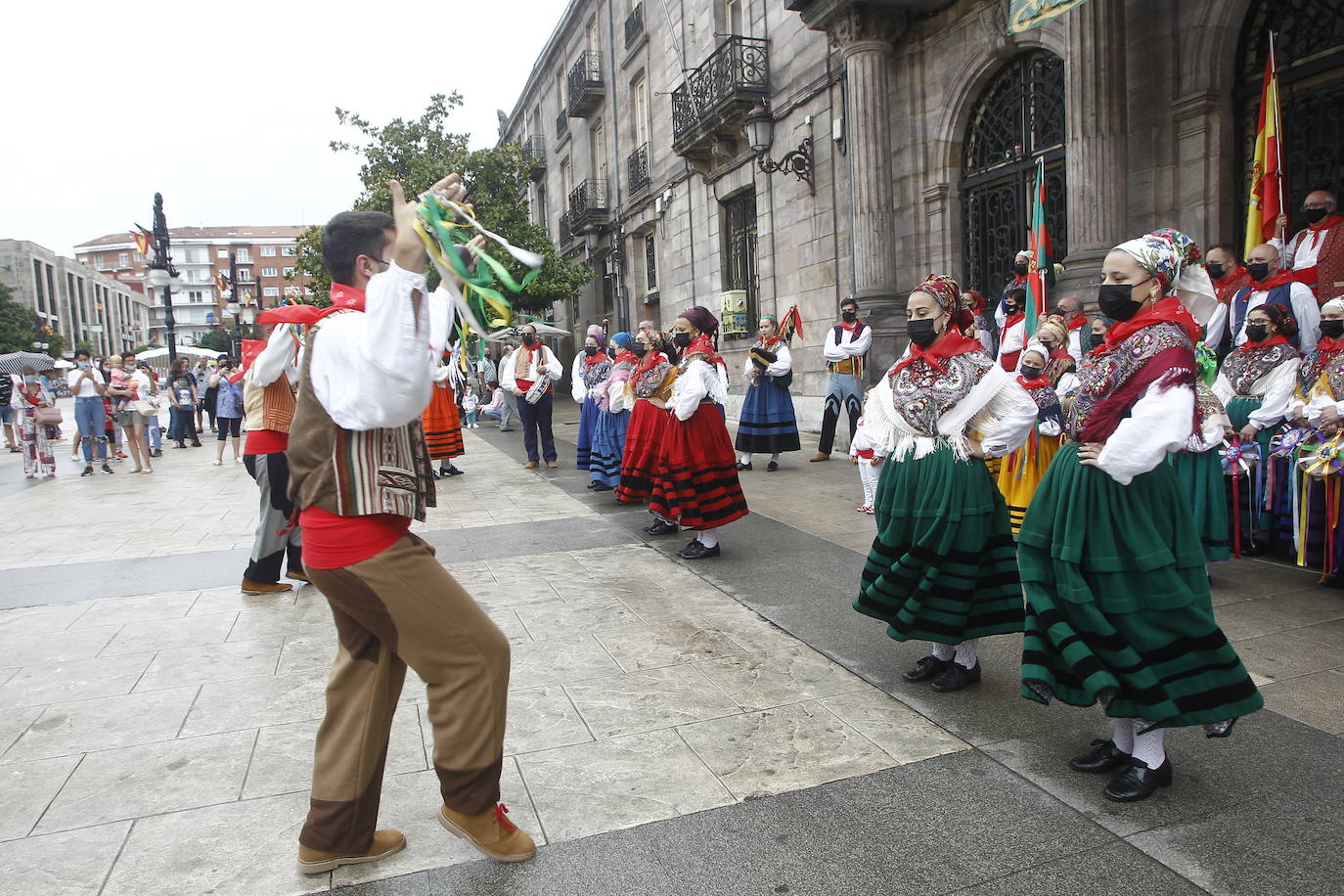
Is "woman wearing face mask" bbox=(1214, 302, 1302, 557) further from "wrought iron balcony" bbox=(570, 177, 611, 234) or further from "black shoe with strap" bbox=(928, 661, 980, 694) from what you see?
"wrought iron balcony" bbox=(570, 177, 611, 234)

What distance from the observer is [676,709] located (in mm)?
3641

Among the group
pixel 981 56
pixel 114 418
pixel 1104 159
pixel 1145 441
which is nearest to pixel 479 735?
pixel 1145 441

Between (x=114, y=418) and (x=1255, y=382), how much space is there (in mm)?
15094

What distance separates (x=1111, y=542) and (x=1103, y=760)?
0.77 meters

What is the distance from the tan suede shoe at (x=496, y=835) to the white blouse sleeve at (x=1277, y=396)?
5.09 m

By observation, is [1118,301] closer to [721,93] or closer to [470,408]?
[721,93]

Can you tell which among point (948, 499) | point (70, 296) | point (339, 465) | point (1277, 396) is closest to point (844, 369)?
point (1277, 396)

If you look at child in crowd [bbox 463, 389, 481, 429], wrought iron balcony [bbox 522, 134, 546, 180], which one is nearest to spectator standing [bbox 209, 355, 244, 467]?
child in crowd [bbox 463, 389, 481, 429]

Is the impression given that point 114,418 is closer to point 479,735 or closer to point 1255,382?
point 479,735

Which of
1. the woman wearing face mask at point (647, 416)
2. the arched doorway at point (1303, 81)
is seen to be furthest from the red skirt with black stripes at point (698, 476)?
the arched doorway at point (1303, 81)

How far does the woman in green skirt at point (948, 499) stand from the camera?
3.58 meters

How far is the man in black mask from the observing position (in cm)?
1027

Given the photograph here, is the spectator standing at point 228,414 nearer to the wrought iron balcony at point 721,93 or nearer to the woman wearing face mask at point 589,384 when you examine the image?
the woman wearing face mask at point 589,384

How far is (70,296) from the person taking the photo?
84.2 meters
